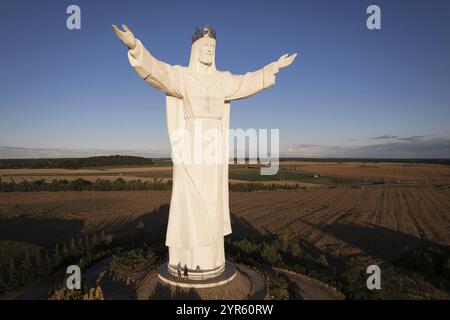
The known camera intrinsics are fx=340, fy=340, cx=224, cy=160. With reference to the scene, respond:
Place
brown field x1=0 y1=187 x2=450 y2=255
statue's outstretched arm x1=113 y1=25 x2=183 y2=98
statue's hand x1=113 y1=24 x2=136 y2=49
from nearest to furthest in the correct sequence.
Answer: statue's hand x1=113 y1=24 x2=136 y2=49, statue's outstretched arm x1=113 y1=25 x2=183 y2=98, brown field x1=0 y1=187 x2=450 y2=255

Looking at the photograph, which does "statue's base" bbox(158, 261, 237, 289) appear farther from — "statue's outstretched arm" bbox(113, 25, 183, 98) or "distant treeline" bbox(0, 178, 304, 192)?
"distant treeline" bbox(0, 178, 304, 192)

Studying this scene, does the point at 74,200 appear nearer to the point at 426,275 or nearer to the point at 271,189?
the point at 271,189

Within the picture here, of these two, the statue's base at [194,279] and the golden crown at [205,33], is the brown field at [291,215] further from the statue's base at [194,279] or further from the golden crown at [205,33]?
the golden crown at [205,33]

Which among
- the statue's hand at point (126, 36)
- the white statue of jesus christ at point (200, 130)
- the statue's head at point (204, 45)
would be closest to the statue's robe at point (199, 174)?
the white statue of jesus christ at point (200, 130)

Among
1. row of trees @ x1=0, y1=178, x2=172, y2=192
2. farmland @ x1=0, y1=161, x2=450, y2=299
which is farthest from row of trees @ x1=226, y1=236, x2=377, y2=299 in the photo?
row of trees @ x1=0, y1=178, x2=172, y2=192

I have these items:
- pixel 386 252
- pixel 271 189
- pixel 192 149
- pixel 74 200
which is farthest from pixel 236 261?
pixel 271 189

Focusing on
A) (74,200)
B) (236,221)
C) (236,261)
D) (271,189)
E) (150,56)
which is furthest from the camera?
(271,189)
